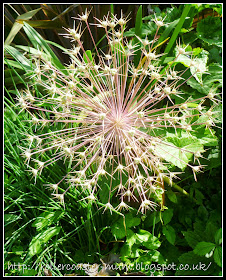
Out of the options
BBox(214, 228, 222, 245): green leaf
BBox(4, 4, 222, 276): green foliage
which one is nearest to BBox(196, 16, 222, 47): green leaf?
BBox(4, 4, 222, 276): green foliage

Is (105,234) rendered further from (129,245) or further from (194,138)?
(194,138)

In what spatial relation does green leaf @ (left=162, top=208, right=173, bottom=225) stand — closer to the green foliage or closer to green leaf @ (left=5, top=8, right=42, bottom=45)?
the green foliage

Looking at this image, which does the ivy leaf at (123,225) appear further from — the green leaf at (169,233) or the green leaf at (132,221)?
the green leaf at (169,233)

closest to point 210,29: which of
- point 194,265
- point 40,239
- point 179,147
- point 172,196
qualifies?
point 179,147

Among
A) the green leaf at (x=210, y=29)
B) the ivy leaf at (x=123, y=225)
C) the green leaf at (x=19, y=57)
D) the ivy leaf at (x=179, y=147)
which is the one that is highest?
the green leaf at (x=210, y=29)

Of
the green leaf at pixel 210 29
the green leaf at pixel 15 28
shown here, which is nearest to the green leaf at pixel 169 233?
the green leaf at pixel 210 29

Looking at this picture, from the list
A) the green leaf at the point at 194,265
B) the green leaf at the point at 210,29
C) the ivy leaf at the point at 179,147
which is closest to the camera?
the ivy leaf at the point at 179,147

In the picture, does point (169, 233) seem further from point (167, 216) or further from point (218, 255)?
point (218, 255)
